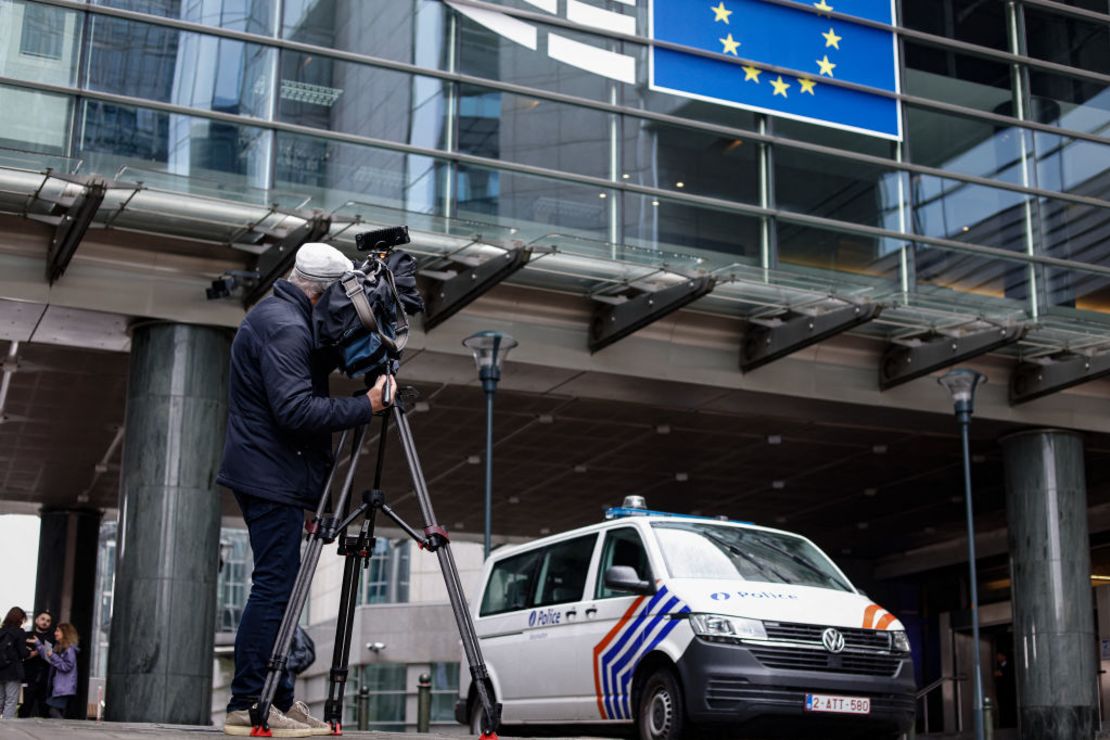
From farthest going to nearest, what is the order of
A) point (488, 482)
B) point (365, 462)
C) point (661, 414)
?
point (365, 462), point (661, 414), point (488, 482)

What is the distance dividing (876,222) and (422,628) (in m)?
34.1

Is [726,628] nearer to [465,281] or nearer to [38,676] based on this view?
[465,281]

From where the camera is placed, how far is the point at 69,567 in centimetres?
2970

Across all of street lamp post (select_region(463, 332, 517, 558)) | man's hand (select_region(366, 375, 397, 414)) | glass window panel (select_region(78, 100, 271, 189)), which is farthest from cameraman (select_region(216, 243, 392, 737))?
street lamp post (select_region(463, 332, 517, 558))

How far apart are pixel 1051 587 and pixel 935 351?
402 centimetres

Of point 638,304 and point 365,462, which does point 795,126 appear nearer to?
point 638,304

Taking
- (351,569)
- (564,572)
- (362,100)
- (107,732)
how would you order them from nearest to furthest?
(107,732) < (351,569) < (564,572) < (362,100)

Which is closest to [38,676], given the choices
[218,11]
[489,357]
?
[489,357]

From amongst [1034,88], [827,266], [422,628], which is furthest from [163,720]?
[422,628]

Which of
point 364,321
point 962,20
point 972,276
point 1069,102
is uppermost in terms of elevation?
point 962,20

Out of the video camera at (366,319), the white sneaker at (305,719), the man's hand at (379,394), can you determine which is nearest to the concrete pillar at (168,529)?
the white sneaker at (305,719)

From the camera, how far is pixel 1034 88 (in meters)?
23.4

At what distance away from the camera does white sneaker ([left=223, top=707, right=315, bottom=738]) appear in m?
6.21

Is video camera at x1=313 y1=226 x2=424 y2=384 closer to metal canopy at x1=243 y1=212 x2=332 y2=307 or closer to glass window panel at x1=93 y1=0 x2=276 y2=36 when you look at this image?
metal canopy at x1=243 y1=212 x2=332 y2=307
